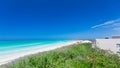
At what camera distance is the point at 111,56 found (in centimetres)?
471

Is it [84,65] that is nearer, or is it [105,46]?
[84,65]

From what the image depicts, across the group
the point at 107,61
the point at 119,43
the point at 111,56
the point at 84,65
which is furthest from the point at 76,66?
the point at 119,43

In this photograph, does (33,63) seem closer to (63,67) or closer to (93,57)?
(63,67)

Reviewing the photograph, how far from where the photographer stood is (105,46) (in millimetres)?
16359

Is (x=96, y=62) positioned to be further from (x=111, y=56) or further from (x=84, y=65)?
(x=111, y=56)

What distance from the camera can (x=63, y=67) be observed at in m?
4.21

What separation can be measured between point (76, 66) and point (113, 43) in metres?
11.8

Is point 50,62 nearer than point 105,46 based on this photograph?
Yes

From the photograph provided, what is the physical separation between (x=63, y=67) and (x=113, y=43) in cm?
1189

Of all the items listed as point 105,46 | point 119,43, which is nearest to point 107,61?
point 119,43

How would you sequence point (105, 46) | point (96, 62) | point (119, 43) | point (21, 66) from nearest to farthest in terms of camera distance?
point (96, 62) < point (21, 66) < point (119, 43) < point (105, 46)

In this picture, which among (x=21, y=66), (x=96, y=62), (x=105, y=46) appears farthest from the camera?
(x=105, y=46)

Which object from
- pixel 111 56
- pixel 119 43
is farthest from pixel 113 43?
pixel 111 56

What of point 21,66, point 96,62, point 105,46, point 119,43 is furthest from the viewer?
point 105,46
